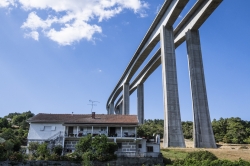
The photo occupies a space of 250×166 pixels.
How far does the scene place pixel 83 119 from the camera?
30.7 meters

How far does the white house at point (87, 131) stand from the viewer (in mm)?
27562

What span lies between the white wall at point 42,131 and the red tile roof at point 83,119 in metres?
0.55

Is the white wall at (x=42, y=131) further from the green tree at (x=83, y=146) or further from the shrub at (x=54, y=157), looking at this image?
the green tree at (x=83, y=146)

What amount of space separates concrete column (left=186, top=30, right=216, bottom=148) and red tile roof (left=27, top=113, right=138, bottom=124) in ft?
30.2

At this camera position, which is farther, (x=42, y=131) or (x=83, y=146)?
(x=42, y=131)

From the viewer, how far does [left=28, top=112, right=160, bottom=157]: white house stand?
2756 centimetres

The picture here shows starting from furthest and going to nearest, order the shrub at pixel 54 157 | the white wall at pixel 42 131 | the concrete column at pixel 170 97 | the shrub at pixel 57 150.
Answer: the concrete column at pixel 170 97 → the white wall at pixel 42 131 → the shrub at pixel 57 150 → the shrub at pixel 54 157

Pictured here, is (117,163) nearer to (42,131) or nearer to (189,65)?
(42,131)

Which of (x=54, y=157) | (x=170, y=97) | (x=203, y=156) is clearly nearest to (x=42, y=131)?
(x=54, y=157)

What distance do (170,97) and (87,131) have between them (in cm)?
1307

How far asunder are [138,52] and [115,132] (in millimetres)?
28328

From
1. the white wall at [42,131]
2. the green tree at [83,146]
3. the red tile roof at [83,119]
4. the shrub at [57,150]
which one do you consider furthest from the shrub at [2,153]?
the green tree at [83,146]

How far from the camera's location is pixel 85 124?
28.8 metres

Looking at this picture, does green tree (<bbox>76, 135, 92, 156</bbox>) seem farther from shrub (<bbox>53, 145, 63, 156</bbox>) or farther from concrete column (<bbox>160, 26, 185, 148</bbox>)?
concrete column (<bbox>160, 26, 185, 148</bbox>)
